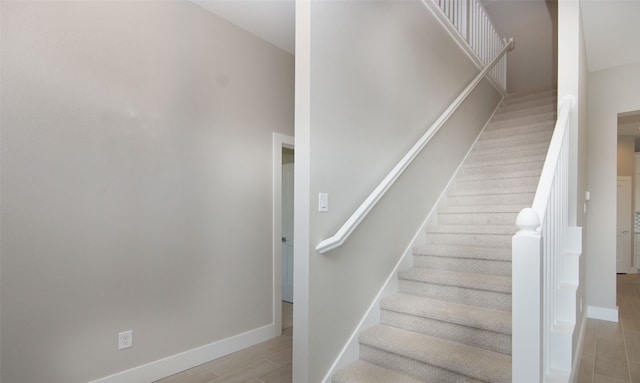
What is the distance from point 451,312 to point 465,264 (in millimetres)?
555

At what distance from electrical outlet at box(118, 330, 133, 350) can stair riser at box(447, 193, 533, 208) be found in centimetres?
292

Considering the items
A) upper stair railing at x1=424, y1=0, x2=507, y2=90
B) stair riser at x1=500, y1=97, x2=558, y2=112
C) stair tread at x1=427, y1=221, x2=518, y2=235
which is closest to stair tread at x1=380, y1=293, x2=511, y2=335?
stair tread at x1=427, y1=221, x2=518, y2=235

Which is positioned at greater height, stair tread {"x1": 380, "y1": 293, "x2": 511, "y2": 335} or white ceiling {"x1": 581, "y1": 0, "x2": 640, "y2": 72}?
white ceiling {"x1": 581, "y1": 0, "x2": 640, "y2": 72}

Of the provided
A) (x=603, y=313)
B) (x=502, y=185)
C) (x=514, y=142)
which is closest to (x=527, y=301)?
(x=502, y=185)

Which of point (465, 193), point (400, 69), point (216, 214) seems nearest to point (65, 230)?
point (216, 214)

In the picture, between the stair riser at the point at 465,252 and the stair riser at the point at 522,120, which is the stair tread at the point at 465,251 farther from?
the stair riser at the point at 522,120

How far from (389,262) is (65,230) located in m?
2.14

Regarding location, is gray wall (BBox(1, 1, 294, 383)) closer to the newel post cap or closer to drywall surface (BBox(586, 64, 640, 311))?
the newel post cap

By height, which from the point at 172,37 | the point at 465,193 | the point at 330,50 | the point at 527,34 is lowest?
the point at 465,193

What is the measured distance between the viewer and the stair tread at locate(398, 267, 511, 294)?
89.1 inches

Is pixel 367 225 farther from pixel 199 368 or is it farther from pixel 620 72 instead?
pixel 620 72

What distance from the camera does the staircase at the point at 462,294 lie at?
1985 millimetres

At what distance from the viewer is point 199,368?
8.57ft

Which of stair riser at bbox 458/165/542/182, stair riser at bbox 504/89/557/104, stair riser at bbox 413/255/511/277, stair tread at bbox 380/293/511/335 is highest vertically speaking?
stair riser at bbox 504/89/557/104
